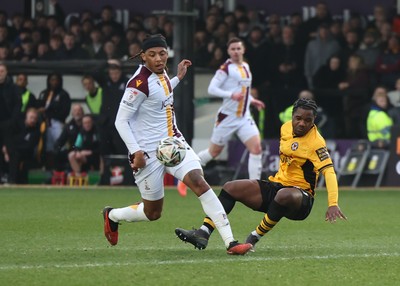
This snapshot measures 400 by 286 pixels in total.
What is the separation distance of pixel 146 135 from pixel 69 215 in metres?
4.47

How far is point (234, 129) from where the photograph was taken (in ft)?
59.4

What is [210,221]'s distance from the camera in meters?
10.9

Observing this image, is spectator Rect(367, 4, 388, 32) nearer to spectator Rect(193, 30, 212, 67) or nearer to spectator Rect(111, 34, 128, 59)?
spectator Rect(193, 30, 212, 67)

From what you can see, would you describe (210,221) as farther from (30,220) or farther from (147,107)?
(30,220)

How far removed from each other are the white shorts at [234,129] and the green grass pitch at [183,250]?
4.79 feet

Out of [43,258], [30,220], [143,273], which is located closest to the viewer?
[143,273]

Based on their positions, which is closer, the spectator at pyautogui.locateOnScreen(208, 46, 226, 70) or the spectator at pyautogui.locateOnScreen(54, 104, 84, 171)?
the spectator at pyautogui.locateOnScreen(54, 104, 84, 171)

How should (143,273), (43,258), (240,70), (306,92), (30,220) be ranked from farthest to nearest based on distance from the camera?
(306,92)
(240,70)
(30,220)
(43,258)
(143,273)

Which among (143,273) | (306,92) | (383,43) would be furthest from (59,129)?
(143,273)

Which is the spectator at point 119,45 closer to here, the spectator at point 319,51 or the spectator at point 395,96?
the spectator at point 319,51

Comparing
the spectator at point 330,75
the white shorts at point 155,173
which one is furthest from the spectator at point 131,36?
the white shorts at point 155,173

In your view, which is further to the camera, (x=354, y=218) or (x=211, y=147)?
(x=211, y=147)

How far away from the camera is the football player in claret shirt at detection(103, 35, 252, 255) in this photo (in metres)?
10.6

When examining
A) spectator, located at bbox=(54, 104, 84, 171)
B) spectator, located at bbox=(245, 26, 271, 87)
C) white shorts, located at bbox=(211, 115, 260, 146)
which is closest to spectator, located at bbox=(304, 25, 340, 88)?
spectator, located at bbox=(245, 26, 271, 87)
